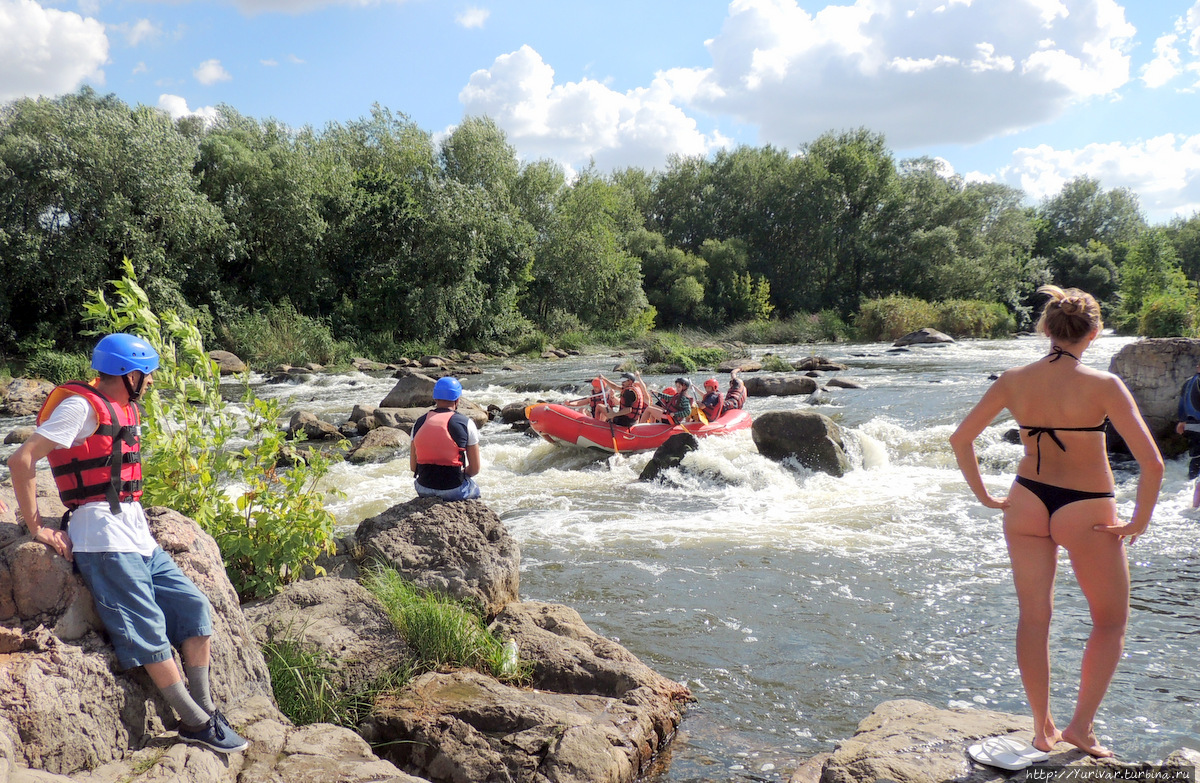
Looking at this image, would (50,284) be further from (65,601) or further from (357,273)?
(65,601)

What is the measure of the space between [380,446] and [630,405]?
3.92 meters

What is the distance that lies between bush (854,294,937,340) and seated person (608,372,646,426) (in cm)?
2485

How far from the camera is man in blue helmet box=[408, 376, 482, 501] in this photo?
15.8ft

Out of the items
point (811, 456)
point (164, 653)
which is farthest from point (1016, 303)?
point (164, 653)

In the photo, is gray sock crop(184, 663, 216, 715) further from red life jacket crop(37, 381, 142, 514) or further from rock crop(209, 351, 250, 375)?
rock crop(209, 351, 250, 375)

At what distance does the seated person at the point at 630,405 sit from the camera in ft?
38.7

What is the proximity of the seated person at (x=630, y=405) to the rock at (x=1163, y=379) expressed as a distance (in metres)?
6.59

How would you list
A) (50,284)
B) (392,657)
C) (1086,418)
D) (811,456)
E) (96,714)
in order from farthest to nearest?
(50,284)
(811,456)
(392,657)
(1086,418)
(96,714)

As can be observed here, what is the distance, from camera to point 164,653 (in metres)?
2.54

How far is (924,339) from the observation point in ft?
98.6

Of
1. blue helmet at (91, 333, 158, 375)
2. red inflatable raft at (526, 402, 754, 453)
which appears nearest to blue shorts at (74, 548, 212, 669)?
blue helmet at (91, 333, 158, 375)

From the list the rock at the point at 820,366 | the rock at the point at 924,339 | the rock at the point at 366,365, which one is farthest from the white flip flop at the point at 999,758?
the rock at the point at 924,339

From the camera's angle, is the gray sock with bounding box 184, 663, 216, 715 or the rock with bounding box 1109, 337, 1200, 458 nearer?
the gray sock with bounding box 184, 663, 216, 715

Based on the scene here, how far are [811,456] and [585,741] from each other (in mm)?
7473
